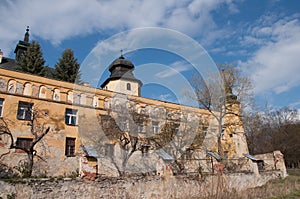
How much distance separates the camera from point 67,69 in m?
28.8

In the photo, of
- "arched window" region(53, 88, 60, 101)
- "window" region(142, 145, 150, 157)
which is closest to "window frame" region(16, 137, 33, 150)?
"arched window" region(53, 88, 60, 101)

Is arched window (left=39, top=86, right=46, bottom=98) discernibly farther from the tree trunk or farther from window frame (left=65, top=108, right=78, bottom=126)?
the tree trunk

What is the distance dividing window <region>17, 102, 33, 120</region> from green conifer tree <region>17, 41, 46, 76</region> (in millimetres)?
9798

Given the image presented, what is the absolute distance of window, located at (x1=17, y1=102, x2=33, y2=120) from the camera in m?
16.5

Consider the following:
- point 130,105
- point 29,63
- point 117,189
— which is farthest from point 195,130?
point 29,63

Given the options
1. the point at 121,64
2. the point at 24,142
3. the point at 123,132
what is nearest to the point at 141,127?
the point at 123,132

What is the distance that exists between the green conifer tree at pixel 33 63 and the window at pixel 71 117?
387 inches

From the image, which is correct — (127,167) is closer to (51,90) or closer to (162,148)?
(162,148)

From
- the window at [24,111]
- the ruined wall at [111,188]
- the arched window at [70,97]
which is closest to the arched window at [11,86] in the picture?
the window at [24,111]

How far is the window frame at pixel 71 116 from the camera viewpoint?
60.1 feet

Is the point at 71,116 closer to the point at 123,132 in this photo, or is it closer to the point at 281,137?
the point at 123,132

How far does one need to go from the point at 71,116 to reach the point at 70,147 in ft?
7.70

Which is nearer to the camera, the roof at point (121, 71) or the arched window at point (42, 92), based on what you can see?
the arched window at point (42, 92)

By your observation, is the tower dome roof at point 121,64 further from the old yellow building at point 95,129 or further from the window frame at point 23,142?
the window frame at point 23,142
